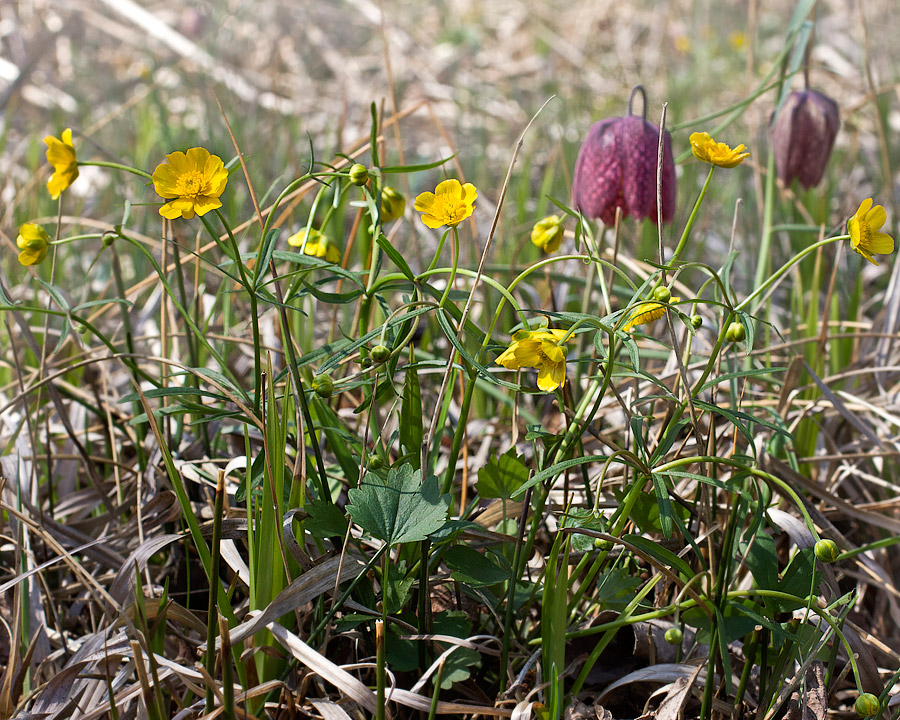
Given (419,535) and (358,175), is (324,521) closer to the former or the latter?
(419,535)

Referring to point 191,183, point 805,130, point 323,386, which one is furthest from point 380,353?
point 805,130

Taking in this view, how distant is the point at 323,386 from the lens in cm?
64

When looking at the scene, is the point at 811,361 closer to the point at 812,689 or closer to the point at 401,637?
the point at 812,689

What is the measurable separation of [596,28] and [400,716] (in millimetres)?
3873

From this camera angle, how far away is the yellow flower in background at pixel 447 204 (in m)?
0.61

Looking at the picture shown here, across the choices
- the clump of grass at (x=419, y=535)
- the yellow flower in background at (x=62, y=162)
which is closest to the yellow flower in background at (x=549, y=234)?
the clump of grass at (x=419, y=535)

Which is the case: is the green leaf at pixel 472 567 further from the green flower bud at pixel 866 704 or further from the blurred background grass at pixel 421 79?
the blurred background grass at pixel 421 79

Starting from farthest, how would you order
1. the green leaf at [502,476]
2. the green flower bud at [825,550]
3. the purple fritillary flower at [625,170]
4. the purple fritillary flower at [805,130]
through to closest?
the purple fritillary flower at [805,130], the purple fritillary flower at [625,170], the green leaf at [502,476], the green flower bud at [825,550]

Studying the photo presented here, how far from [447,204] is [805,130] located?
854 millimetres

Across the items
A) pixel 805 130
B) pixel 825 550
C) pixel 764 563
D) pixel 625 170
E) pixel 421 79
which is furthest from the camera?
pixel 421 79

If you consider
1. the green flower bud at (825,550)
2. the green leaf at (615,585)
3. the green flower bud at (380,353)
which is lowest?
the green leaf at (615,585)

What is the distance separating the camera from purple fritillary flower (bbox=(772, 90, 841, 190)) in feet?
4.06

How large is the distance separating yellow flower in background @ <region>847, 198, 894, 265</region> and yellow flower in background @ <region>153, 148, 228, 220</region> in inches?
17.5

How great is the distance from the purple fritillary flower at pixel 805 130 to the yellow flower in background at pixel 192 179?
0.94m
